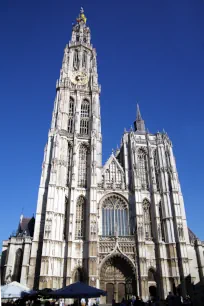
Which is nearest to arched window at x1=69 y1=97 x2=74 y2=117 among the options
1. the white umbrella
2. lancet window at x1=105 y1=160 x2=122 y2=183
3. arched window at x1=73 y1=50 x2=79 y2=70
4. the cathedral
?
the cathedral

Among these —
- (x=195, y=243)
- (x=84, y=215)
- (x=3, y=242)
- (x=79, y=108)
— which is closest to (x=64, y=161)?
(x=84, y=215)

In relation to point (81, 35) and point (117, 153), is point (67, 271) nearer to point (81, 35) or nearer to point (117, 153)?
point (117, 153)

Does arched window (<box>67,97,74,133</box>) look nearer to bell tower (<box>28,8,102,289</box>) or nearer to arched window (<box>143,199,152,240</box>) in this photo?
bell tower (<box>28,8,102,289</box>)

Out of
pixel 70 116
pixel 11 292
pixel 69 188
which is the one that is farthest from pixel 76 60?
pixel 11 292

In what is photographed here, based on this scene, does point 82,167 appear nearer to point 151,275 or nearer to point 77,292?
point 151,275

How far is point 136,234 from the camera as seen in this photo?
29.1 meters

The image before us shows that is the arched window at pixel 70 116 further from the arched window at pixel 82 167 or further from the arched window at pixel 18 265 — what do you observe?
the arched window at pixel 18 265

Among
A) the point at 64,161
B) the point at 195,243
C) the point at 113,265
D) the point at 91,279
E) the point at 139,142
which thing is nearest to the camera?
the point at 91,279

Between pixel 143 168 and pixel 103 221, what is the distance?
9.35 metres

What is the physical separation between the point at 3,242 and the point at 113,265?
13.5m

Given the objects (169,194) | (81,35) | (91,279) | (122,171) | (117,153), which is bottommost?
(91,279)

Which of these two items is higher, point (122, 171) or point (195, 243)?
point (122, 171)

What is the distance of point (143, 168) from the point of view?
115 ft

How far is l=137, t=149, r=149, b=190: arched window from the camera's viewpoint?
3366 cm
